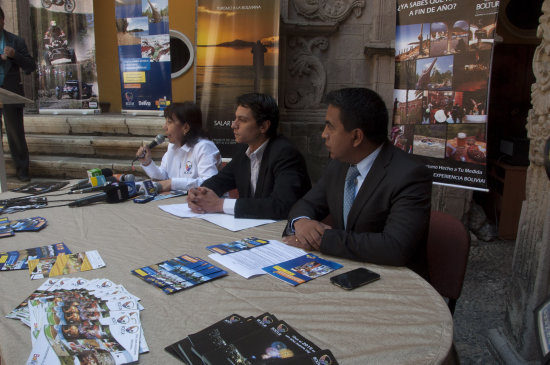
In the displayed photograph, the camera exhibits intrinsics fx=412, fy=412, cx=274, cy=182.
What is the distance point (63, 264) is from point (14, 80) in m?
4.35

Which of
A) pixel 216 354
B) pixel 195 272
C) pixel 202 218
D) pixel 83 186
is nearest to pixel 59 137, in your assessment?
pixel 83 186

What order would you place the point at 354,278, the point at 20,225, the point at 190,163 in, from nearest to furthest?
1. the point at 354,278
2. the point at 20,225
3. the point at 190,163

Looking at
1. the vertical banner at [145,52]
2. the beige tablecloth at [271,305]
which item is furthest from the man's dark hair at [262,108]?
the vertical banner at [145,52]

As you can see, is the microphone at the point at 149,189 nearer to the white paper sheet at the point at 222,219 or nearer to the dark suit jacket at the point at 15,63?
the white paper sheet at the point at 222,219

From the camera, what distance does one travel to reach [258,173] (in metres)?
2.61

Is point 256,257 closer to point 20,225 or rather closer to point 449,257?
point 449,257

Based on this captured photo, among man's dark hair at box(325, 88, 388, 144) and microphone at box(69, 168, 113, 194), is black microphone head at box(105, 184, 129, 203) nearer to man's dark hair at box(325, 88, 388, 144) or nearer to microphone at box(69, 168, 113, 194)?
microphone at box(69, 168, 113, 194)

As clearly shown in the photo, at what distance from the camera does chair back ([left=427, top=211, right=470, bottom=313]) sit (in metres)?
1.76

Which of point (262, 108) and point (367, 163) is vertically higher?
point (262, 108)

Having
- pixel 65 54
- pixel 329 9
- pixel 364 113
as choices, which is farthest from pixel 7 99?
pixel 329 9

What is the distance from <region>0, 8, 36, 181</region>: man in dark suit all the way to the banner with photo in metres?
4.14

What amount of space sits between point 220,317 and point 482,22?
9.08 feet

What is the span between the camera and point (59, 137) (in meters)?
5.71

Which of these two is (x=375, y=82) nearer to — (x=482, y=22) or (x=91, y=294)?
(x=482, y=22)
